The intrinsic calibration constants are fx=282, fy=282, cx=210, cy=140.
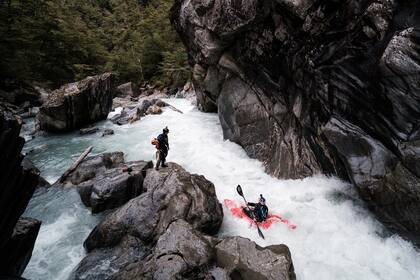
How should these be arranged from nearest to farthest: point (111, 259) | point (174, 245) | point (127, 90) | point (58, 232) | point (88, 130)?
1. point (174, 245)
2. point (111, 259)
3. point (58, 232)
4. point (88, 130)
5. point (127, 90)

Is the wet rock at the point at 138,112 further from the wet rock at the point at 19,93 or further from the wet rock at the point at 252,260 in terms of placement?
the wet rock at the point at 252,260

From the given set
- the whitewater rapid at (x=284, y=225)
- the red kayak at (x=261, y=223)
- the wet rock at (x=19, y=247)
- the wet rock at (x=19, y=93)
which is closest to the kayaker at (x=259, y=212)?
the red kayak at (x=261, y=223)

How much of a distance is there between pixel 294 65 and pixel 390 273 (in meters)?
7.49

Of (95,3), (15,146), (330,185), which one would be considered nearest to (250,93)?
(330,185)

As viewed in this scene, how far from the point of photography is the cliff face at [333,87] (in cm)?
712

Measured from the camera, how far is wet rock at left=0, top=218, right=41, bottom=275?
6547 millimetres

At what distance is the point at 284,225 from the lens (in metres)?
9.64

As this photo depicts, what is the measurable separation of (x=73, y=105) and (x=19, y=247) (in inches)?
643

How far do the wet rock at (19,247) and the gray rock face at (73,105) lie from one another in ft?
49.7

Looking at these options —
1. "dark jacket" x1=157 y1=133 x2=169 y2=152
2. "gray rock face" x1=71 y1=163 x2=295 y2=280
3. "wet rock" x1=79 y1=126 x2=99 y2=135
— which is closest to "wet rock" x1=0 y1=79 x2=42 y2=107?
"wet rock" x1=79 y1=126 x2=99 y2=135

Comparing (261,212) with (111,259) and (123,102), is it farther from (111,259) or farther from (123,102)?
(123,102)

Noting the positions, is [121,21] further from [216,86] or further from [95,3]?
[216,86]

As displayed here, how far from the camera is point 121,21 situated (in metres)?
53.3

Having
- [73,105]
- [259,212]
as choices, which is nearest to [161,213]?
[259,212]
